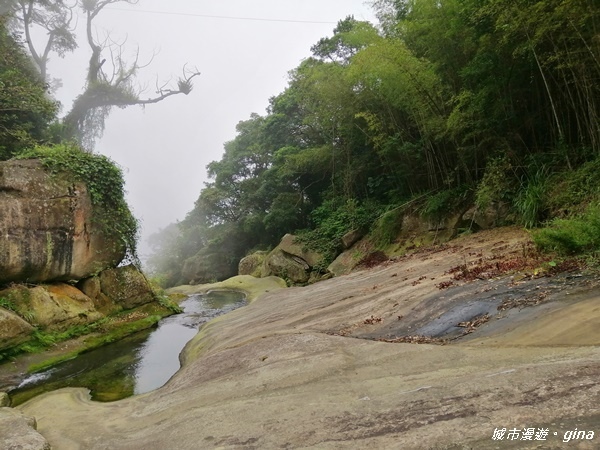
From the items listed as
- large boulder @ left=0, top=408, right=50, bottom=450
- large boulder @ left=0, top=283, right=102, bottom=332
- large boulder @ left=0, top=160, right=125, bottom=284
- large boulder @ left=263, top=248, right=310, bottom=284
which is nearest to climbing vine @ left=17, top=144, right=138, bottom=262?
large boulder @ left=0, top=160, right=125, bottom=284

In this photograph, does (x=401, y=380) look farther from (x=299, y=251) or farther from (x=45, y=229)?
(x=299, y=251)

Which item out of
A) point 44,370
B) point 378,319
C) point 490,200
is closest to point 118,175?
point 44,370

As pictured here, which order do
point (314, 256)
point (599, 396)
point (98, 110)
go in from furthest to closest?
point (98, 110) → point (314, 256) → point (599, 396)

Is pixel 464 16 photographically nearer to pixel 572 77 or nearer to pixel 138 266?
pixel 572 77

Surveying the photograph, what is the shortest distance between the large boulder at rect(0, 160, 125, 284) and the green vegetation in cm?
890

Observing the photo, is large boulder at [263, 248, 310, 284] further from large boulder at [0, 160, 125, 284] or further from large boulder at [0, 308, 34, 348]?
large boulder at [0, 308, 34, 348]

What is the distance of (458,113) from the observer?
10961mm

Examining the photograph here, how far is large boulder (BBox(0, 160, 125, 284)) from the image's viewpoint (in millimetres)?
9820

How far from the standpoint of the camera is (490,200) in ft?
37.3

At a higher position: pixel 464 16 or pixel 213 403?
pixel 464 16

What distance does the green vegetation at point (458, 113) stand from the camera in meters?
8.68

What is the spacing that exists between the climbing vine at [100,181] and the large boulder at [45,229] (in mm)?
195

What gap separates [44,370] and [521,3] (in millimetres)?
11775

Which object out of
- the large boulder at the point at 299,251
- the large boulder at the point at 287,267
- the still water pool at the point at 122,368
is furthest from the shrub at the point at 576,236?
the large boulder at the point at 287,267
